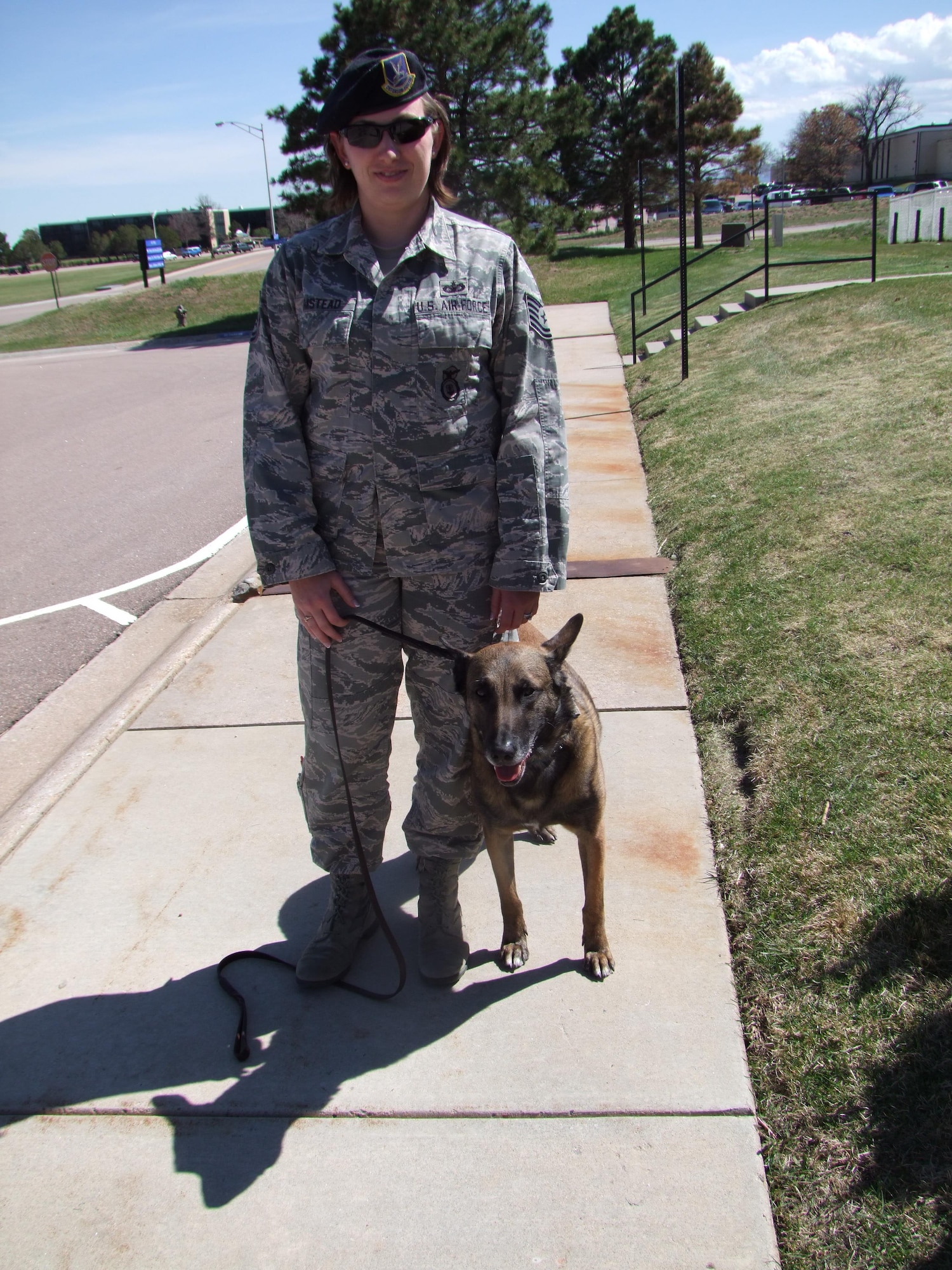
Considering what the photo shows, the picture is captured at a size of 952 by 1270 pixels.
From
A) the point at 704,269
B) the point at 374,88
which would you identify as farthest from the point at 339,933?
the point at 704,269

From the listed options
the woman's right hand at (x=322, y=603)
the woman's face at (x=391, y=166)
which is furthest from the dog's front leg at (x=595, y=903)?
the woman's face at (x=391, y=166)

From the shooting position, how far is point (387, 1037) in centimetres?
254

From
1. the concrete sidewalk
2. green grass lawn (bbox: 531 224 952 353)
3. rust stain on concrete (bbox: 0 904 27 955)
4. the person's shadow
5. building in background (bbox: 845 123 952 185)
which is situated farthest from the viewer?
building in background (bbox: 845 123 952 185)

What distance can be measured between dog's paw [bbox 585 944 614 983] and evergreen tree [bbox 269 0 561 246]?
22.1 meters

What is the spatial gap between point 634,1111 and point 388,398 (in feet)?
5.56

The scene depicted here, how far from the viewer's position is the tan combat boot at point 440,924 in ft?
8.90

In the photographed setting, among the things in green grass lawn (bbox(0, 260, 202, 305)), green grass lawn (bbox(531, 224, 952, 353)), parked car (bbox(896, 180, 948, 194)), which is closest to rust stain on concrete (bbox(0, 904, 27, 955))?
green grass lawn (bbox(531, 224, 952, 353))

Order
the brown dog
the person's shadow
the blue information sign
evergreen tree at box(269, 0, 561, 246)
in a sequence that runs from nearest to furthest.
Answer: the person's shadow
the brown dog
evergreen tree at box(269, 0, 561, 246)
the blue information sign

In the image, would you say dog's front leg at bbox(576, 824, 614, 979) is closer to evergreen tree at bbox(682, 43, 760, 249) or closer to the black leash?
the black leash

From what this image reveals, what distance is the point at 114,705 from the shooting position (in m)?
4.58

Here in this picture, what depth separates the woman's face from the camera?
224 centimetres

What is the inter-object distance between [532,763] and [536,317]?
1105 mm

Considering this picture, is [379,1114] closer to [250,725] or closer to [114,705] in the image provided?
[250,725]

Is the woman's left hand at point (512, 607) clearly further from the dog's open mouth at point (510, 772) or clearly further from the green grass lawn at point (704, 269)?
the green grass lawn at point (704, 269)
